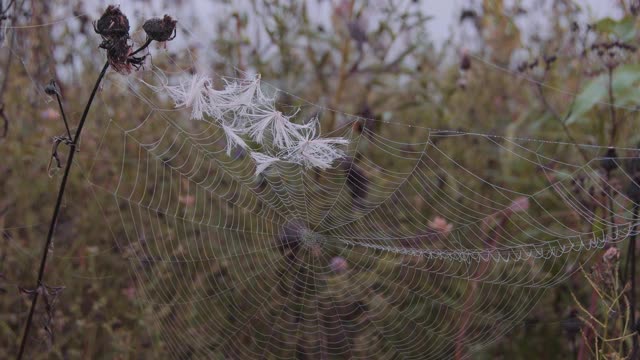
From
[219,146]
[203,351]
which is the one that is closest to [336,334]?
[203,351]

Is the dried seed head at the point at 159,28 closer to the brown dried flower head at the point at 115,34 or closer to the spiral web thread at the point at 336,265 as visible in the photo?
the brown dried flower head at the point at 115,34

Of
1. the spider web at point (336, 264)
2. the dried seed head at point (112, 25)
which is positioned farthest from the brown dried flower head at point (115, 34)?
the spider web at point (336, 264)

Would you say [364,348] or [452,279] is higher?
[452,279]

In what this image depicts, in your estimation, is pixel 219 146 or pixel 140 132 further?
pixel 140 132

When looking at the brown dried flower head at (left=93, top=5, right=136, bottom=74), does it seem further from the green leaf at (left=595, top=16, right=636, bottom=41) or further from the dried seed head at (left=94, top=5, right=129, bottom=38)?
the green leaf at (left=595, top=16, right=636, bottom=41)

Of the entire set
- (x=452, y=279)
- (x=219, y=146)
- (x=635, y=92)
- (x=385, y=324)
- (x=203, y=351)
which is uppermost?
(x=635, y=92)

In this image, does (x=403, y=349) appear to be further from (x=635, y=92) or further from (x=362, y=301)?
(x=635, y=92)

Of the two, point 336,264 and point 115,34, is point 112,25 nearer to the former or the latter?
point 115,34
